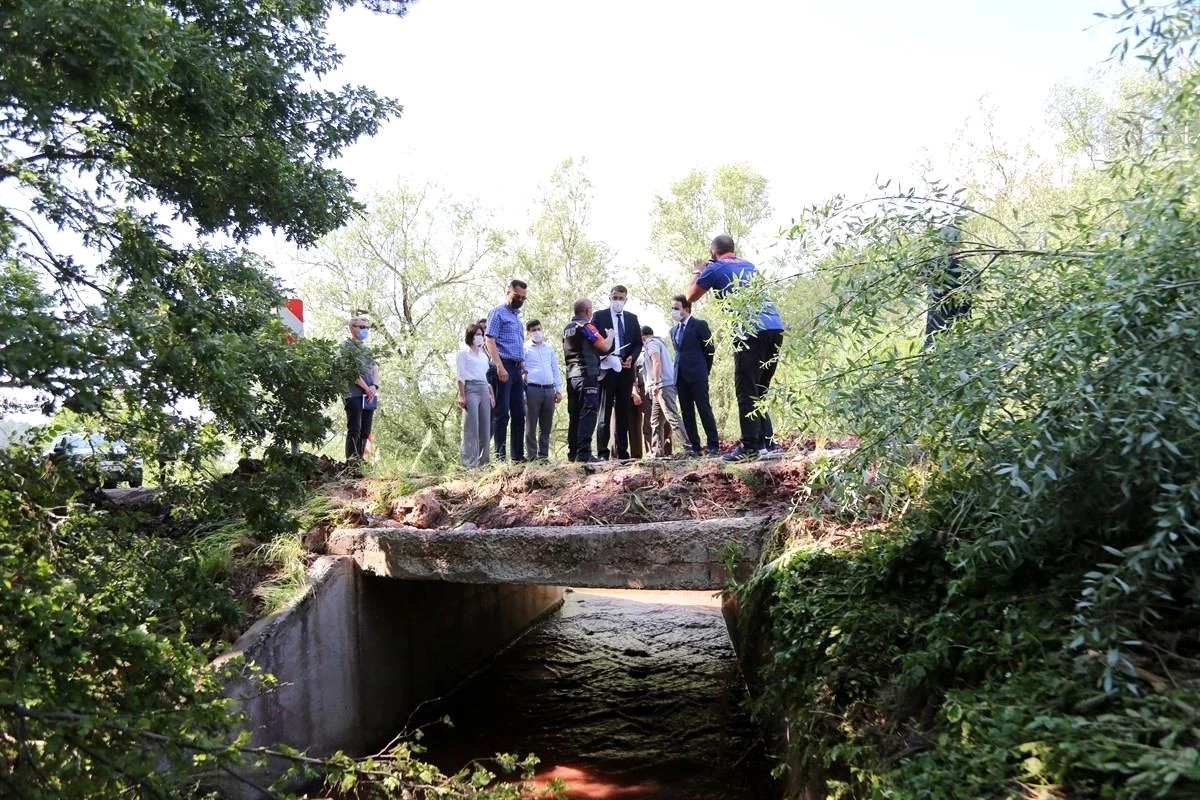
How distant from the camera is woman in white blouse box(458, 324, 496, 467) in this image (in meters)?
8.48

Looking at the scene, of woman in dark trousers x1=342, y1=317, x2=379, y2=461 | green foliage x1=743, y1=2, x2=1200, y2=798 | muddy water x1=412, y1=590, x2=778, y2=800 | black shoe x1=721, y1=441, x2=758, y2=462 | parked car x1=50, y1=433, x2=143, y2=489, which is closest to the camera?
green foliage x1=743, y1=2, x2=1200, y2=798

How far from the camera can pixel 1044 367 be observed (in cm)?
285

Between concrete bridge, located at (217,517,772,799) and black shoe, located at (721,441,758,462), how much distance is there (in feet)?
4.10

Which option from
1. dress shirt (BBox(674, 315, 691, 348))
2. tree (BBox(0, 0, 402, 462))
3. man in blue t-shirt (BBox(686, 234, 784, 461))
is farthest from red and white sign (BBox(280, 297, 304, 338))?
dress shirt (BBox(674, 315, 691, 348))

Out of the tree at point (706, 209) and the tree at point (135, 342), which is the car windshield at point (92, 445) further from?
the tree at point (706, 209)

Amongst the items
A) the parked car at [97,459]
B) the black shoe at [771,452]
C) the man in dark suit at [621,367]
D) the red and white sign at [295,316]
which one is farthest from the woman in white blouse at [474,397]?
the parked car at [97,459]

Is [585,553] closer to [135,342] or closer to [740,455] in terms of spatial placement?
[740,455]

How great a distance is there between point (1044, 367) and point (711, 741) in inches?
193

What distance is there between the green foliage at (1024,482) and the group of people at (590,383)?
3353 mm

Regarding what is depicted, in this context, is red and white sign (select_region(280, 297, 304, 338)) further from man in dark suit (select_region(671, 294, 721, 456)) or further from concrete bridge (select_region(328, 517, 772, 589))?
man in dark suit (select_region(671, 294, 721, 456))

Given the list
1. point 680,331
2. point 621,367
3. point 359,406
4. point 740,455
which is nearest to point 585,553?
point 740,455

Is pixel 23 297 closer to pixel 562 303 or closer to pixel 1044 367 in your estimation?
pixel 1044 367

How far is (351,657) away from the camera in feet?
21.2

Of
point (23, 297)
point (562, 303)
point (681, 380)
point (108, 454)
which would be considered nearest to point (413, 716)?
point (681, 380)
